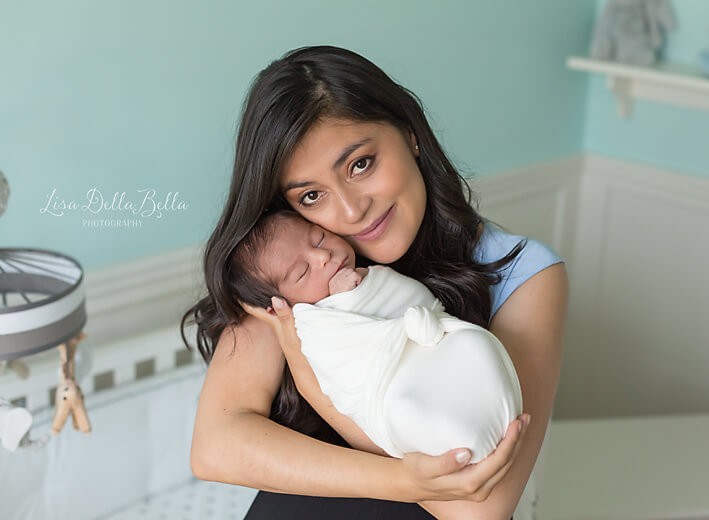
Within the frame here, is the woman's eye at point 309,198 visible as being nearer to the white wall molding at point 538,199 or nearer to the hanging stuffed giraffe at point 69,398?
the hanging stuffed giraffe at point 69,398

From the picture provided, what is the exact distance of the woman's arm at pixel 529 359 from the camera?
1.14 meters

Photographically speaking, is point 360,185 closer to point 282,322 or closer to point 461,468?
point 282,322

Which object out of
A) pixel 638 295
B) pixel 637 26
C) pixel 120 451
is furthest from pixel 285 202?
pixel 638 295

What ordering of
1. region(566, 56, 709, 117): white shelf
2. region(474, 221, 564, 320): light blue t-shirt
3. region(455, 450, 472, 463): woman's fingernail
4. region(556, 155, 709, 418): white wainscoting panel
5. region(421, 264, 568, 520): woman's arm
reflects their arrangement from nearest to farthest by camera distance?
region(455, 450, 472, 463): woman's fingernail
region(421, 264, 568, 520): woman's arm
region(474, 221, 564, 320): light blue t-shirt
region(566, 56, 709, 117): white shelf
region(556, 155, 709, 418): white wainscoting panel

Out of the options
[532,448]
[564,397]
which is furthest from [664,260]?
[532,448]

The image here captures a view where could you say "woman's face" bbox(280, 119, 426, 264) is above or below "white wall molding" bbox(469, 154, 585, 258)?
above

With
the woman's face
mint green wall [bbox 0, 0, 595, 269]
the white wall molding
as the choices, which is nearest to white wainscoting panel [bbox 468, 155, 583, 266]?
the white wall molding

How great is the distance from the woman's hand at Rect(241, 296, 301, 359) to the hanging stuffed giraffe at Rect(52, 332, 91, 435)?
1.64 ft

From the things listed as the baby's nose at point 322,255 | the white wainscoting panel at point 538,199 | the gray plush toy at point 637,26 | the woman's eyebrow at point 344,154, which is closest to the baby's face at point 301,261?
the baby's nose at point 322,255

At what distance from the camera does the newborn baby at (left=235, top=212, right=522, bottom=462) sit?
3.38ft

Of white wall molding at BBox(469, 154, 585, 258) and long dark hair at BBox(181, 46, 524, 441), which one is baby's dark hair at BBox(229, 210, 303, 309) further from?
white wall molding at BBox(469, 154, 585, 258)

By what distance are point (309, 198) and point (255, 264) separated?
113mm

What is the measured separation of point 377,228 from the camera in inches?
49.1

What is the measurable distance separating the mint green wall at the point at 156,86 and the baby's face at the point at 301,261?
691mm
